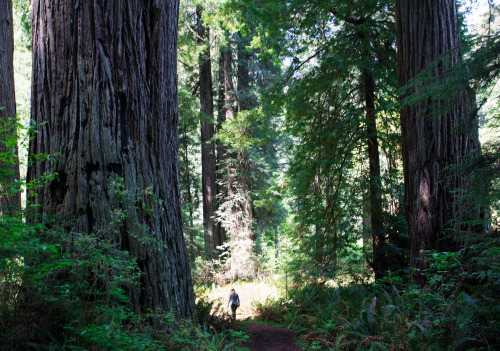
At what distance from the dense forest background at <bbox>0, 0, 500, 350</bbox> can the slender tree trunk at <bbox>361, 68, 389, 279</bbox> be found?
0.04 meters

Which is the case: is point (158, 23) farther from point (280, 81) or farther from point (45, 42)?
point (280, 81)

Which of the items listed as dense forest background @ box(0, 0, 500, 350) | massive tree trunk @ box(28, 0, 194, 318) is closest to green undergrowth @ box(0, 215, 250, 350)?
dense forest background @ box(0, 0, 500, 350)

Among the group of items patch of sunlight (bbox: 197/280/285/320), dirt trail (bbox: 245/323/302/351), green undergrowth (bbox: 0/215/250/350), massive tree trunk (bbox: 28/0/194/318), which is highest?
massive tree trunk (bbox: 28/0/194/318)

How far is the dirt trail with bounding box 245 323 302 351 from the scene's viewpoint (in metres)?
6.11

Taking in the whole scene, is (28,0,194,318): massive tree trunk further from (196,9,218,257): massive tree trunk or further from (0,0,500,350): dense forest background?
(196,9,218,257): massive tree trunk

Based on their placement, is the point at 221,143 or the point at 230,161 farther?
the point at 221,143

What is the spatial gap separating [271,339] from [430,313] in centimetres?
408

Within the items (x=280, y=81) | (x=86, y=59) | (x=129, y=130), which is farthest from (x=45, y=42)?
(x=280, y=81)

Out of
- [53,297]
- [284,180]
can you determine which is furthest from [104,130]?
[284,180]

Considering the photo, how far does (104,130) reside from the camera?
3.70m

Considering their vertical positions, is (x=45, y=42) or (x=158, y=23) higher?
(x=158, y=23)

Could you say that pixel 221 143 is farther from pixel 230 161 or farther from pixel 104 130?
pixel 104 130

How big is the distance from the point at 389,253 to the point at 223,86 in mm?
11994

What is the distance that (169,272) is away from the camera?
4.12 m
